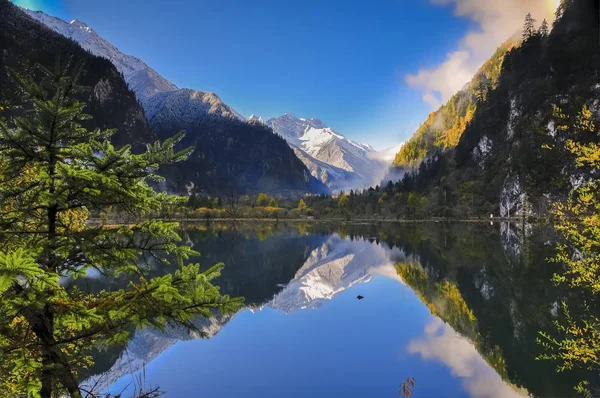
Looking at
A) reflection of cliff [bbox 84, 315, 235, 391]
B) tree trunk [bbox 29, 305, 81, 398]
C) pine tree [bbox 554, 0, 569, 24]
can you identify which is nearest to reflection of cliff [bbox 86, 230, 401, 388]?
reflection of cliff [bbox 84, 315, 235, 391]

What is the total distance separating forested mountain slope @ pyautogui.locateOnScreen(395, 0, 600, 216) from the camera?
255ft

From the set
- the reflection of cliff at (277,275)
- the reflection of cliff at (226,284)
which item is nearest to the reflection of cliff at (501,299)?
the reflection of cliff at (277,275)

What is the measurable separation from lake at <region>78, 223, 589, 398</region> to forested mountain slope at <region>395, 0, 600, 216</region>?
37.9 m

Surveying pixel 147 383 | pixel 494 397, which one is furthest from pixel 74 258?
pixel 494 397

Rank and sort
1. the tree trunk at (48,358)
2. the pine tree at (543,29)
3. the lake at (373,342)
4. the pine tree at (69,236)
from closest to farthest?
the pine tree at (69,236), the tree trunk at (48,358), the lake at (373,342), the pine tree at (543,29)

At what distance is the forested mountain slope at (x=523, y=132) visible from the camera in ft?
255

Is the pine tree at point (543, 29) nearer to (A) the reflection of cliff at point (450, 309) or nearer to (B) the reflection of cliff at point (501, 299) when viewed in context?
(B) the reflection of cliff at point (501, 299)

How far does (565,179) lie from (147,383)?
1558 cm

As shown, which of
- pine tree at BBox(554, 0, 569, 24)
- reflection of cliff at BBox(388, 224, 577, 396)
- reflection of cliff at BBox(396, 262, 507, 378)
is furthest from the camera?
pine tree at BBox(554, 0, 569, 24)

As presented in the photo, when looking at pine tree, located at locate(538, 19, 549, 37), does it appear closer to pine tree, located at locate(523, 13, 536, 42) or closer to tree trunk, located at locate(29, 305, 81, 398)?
pine tree, located at locate(523, 13, 536, 42)

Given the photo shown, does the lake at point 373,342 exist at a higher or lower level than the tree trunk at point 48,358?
lower

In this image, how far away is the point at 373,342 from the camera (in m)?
18.3

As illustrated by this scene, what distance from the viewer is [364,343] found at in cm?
1817

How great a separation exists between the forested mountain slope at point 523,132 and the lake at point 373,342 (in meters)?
37.9
